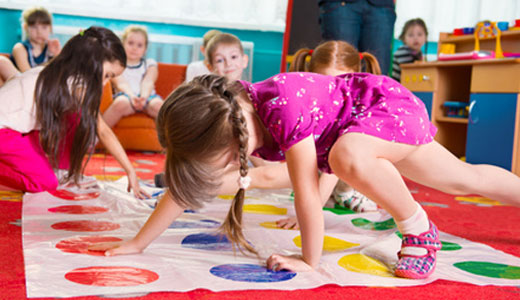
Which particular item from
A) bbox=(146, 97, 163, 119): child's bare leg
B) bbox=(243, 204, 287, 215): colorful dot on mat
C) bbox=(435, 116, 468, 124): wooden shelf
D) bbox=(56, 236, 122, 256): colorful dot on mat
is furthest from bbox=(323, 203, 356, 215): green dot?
bbox=(146, 97, 163, 119): child's bare leg

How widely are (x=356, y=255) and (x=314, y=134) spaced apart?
0.28 meters

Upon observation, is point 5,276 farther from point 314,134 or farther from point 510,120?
point 510,120

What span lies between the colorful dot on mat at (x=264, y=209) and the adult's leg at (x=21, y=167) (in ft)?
2.12

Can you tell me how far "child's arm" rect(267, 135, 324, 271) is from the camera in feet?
3.00

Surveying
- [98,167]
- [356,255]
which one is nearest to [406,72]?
[98,167]

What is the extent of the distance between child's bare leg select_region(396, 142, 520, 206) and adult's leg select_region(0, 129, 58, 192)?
1114 millimetres

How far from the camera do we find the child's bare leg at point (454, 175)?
1110 millimetres

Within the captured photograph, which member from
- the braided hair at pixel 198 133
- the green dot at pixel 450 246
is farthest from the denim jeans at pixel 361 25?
the braided hair at pixel 198 133

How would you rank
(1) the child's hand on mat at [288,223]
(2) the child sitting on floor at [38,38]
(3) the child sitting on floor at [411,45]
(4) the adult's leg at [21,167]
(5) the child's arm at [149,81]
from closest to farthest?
A: (1) the child's hand on mat at [288,223], (4) the adult's leg at [21,167], (5) the child's arm at [149,81], (2) the child sitting on floor at [38,38], (3) the child sitting on floor at [411,45]

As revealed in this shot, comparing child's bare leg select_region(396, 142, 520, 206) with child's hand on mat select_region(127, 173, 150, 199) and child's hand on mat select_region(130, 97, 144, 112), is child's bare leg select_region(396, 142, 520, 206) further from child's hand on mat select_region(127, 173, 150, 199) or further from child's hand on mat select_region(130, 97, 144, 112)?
child's hand on mat select_region(130, 97, 144, 112)

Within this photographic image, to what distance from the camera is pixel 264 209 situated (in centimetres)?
155

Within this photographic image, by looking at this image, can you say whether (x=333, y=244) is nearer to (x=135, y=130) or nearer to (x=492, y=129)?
(x=492, y=129)

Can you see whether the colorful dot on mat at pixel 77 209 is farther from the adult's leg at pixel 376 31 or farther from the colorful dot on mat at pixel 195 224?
the adult's leg at pixel 376 31

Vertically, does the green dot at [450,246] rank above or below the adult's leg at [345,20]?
below
